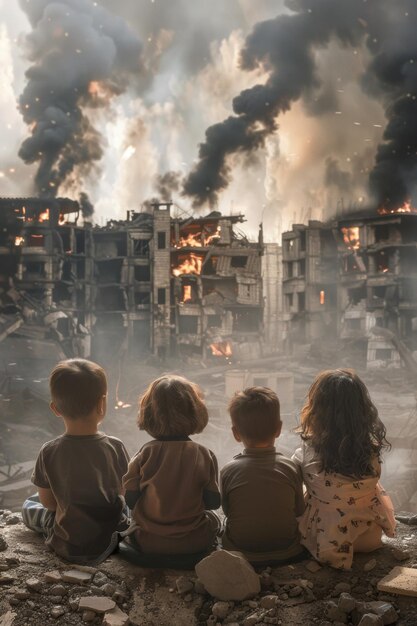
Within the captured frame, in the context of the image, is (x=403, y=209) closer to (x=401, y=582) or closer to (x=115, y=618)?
(x=401, y=582)

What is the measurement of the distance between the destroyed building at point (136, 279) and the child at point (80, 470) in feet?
93.5

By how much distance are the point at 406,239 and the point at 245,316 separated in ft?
37.9

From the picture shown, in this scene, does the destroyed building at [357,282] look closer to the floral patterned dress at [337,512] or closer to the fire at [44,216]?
the fire at [44,216]

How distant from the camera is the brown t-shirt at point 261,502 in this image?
338cm

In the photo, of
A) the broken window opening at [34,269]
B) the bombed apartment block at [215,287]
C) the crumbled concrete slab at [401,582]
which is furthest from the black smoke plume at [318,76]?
the crumbled concrete slab at [401,582]

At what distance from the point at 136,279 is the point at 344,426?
32796 mm

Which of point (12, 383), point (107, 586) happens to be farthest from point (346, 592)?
point (12, 383)

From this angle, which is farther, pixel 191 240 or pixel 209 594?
pixel 191 240

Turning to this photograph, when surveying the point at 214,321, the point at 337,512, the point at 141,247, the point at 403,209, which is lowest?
the point at 337,512

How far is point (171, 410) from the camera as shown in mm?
3346

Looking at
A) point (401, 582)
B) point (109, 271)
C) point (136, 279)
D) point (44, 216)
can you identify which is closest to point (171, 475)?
point (401, 582)

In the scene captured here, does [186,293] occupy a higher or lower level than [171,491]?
higher

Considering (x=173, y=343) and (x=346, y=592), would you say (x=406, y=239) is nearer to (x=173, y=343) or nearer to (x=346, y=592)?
(x=173, y=343)

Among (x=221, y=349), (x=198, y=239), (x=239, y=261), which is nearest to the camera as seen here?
(x=221, y=349)
